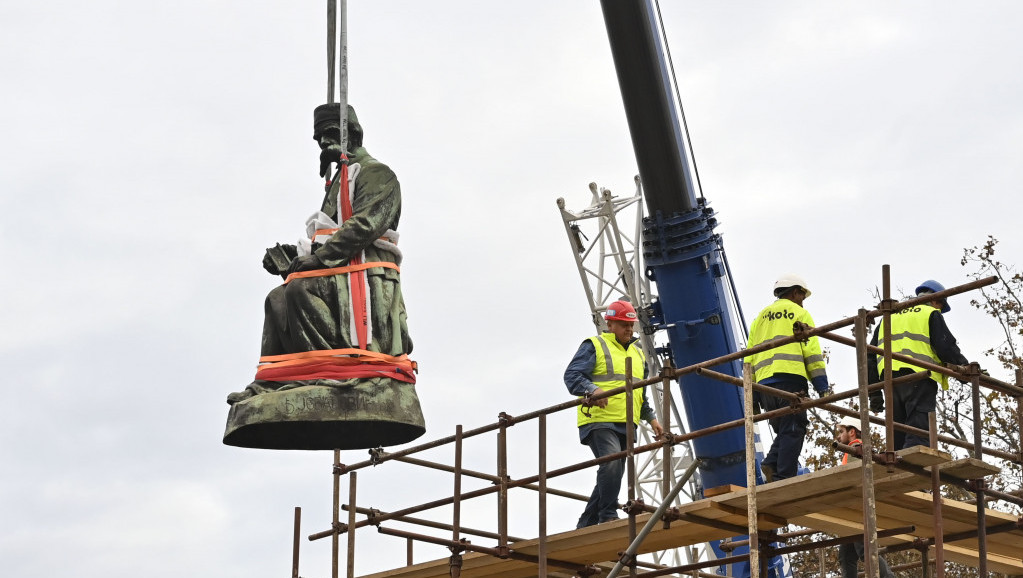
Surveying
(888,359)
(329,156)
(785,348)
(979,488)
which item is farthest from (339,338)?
(979,488)

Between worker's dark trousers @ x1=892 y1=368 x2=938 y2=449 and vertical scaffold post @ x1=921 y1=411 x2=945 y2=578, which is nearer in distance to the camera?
vertical scaffold post @ x1=921 y1=411 x2=945 y2=578

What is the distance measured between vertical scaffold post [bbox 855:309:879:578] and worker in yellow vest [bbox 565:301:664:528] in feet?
9.13

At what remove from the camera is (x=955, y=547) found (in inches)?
650

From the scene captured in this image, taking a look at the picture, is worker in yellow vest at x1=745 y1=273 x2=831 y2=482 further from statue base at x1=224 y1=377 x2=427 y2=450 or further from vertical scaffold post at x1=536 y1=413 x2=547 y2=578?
statue base at x1=224 y1=377 x2=427 y2=450

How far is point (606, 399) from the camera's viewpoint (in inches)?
594

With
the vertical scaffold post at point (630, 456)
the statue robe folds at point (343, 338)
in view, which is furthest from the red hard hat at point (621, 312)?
the statue robe folds at point (343, 338)

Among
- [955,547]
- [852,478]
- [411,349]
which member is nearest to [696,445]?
[955,547]

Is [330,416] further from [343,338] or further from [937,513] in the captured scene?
[937,513]

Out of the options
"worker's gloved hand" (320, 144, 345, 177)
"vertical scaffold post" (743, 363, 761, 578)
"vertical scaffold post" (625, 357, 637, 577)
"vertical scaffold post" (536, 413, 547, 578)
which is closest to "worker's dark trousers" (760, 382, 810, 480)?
"vertical scaffold post" (743, 363, 761, 578)

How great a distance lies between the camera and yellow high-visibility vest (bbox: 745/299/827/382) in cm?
1441

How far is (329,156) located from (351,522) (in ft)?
11.4

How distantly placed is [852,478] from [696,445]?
6.25 m

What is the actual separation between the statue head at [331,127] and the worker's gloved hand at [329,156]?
0.05 m

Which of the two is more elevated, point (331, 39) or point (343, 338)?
point (331, 39)
